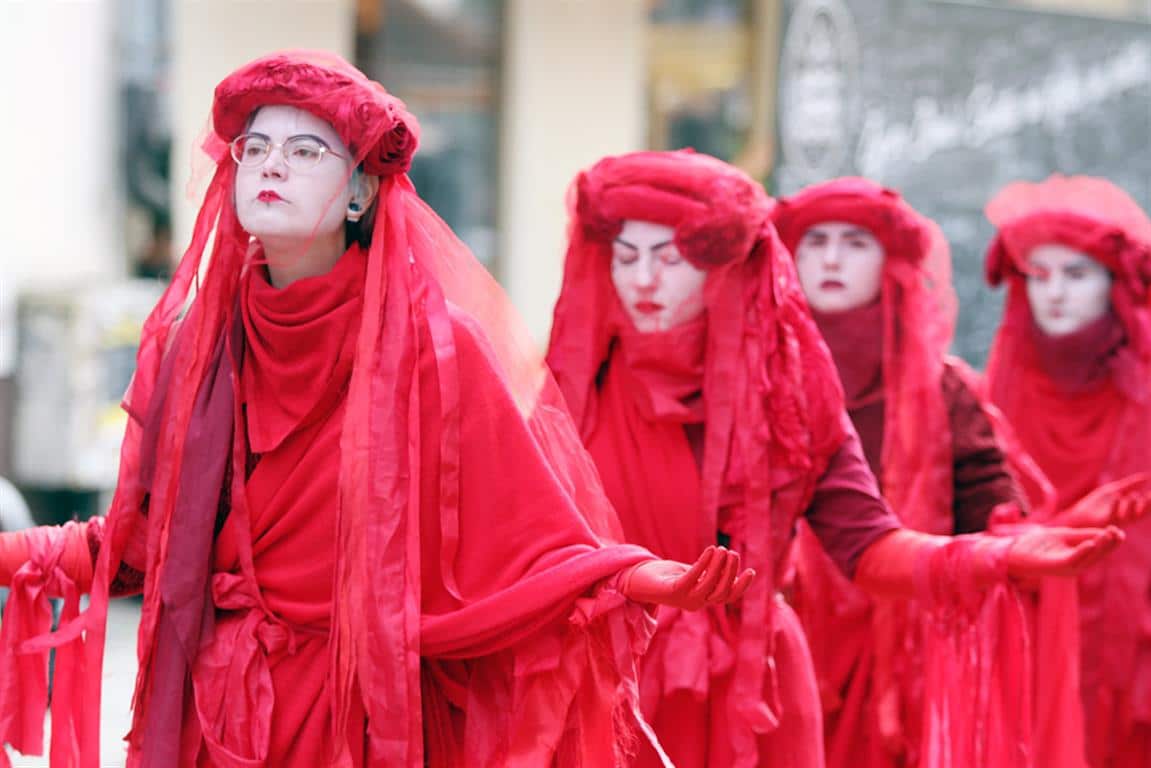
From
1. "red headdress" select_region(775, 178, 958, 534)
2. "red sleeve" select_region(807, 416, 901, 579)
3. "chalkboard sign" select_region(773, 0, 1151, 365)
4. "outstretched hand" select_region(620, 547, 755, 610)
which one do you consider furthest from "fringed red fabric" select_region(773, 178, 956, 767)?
"chalkboard sign" select_region(773, 0, 1151, 365)

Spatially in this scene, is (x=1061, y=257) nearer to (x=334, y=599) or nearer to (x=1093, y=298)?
(x=1093, y=298)

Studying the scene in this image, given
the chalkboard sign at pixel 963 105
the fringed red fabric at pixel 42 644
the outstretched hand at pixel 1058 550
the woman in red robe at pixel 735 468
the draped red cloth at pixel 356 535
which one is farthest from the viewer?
the chalkboard sign at pixel 963 105

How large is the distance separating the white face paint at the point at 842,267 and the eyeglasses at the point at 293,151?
1922 mm

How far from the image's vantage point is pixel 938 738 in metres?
3.67

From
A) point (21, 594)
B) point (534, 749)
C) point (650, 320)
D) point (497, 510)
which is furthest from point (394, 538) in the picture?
point (650, 320)

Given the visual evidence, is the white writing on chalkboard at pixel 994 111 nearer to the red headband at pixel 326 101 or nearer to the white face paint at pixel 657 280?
the white face paint at pixel 657 280

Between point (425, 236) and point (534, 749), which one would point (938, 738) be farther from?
point (425, 236)

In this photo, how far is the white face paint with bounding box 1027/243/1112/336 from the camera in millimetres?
5098

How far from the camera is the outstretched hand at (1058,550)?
11.0 feet

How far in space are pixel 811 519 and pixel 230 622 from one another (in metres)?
1.36

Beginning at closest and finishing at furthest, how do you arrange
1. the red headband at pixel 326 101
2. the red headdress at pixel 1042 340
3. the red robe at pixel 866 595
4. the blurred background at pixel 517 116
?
the red headband at pixel 326 101, the red robe at pixel 866 595, the red headdress at pixel 1042 340, the blurred background at pixel 517 116

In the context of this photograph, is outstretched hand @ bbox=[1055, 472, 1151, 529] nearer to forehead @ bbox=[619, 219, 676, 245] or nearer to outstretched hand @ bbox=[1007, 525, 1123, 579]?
outstretched hand @ bbox=[1007, 525, 1123, 579]

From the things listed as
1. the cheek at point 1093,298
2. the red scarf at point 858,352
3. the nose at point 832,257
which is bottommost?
the red scarf at point 858,352

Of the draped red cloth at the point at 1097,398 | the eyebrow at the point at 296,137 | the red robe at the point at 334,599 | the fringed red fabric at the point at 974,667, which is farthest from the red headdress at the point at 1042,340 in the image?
the eyebrow at the point at 296,137
